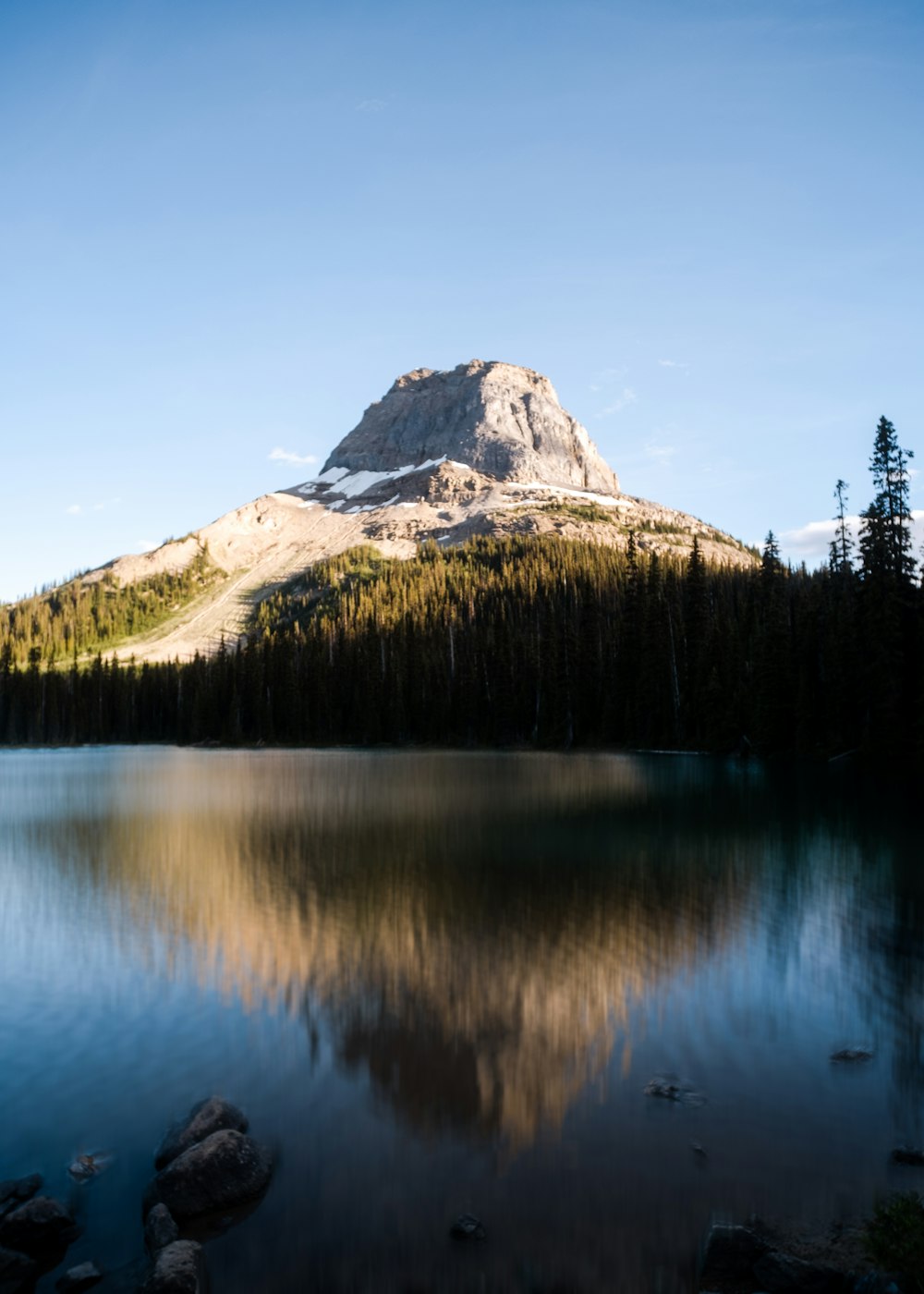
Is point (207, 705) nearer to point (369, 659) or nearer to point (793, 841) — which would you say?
point (369, 659)

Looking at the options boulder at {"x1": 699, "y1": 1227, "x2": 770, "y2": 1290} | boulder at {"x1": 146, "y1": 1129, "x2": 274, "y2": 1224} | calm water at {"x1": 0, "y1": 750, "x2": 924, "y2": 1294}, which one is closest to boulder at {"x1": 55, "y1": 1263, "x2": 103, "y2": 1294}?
calm water at {"x1": 0, "y1": 750, "x2": 924, "y2": 1294}

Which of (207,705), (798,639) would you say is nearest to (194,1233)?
(798,639)

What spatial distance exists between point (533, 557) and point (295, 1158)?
19123 cm

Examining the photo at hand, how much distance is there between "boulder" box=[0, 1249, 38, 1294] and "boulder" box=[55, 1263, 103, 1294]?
29 cm

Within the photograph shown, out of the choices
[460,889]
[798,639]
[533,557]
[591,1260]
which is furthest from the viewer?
[533,557]

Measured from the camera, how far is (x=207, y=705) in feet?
465

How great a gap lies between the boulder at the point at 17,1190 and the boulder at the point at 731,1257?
6.84 metres

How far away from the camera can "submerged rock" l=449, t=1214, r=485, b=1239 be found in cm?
795

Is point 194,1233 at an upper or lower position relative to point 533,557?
lower

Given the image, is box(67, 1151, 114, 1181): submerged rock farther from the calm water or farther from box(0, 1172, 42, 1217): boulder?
box(0, 1172, 42, 1217): boulder

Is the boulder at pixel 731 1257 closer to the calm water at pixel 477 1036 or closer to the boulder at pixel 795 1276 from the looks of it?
the boulder at pixel 795 1276

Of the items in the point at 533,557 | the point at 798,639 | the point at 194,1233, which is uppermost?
the point at 533,557

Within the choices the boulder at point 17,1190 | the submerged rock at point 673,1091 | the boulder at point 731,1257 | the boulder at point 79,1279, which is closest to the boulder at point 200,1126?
the boulder at point 17,1190

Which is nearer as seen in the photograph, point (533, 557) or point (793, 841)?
point (793, 841)
